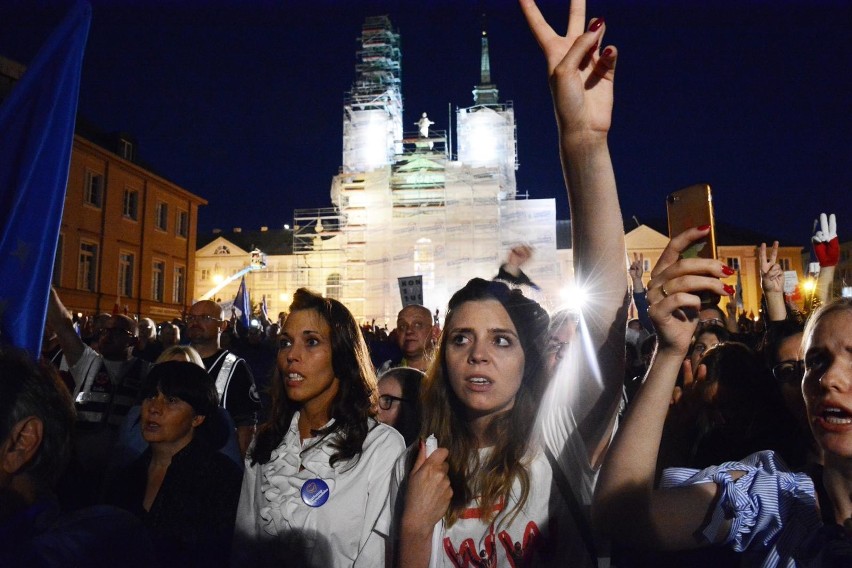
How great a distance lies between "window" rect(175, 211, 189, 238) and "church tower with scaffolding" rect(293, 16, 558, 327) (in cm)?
978

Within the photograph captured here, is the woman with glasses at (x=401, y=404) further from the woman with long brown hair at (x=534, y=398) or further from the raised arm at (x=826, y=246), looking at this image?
the raised arm at (x=826, y=246)

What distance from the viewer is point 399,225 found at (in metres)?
38.7

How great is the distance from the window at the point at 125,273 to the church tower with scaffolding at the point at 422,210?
12904mm

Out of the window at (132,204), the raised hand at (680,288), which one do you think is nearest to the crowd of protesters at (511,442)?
the raised hand at (680,288)

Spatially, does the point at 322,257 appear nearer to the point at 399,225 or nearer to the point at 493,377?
the point at 399,225

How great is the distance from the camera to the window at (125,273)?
97.3 ft

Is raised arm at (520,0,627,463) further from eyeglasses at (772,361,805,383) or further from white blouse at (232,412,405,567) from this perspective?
eyeglasses at (772,361,805,383)

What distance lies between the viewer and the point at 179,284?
3434cm

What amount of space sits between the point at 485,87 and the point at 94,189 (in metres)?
39.3

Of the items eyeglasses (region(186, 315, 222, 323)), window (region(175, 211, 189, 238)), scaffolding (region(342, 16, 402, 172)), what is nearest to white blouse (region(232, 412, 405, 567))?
eyeglasses (region(186, 315, 222, 323))

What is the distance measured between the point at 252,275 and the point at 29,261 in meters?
54.3

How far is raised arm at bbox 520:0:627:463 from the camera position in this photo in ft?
5.55

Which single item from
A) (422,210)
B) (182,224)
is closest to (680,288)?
(182,224)

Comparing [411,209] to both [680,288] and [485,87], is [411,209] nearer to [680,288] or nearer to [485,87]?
[485,87]
